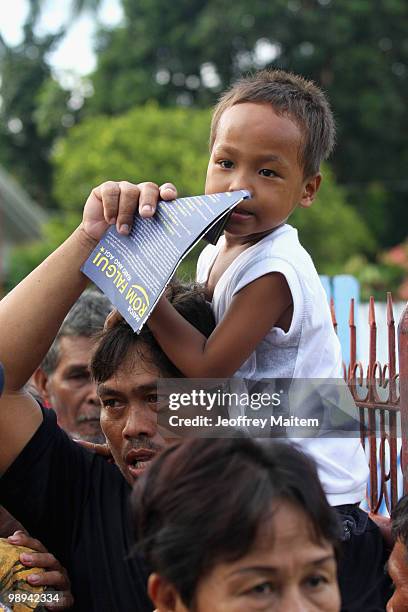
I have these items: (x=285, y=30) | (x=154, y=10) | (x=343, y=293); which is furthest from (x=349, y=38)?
(x=343, y=293)

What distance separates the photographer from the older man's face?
2.35 meters

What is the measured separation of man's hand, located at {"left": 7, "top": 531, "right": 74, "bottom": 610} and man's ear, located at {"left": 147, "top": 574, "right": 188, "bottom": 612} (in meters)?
0.59

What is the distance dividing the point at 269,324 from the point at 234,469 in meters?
0.72

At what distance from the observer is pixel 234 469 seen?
6.16ft

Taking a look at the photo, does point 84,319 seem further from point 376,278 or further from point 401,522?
point 376,278

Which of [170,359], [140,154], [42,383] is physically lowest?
[170,359]

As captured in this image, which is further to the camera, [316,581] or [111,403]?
[111,403]

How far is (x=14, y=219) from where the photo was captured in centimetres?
3334

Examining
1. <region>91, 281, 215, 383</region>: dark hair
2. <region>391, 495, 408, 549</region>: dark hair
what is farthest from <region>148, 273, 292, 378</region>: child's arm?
<region>391, 495, 408, 549</region>: dark hair

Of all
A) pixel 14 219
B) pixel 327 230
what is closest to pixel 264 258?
pixel 327 230

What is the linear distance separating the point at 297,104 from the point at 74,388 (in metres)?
1.92

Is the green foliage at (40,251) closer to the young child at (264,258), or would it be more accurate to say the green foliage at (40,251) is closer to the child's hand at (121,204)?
the young child at (264,258)

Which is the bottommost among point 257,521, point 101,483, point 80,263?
point 257,521

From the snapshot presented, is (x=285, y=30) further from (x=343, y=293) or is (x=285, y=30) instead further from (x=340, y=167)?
(x=343, y=293)
